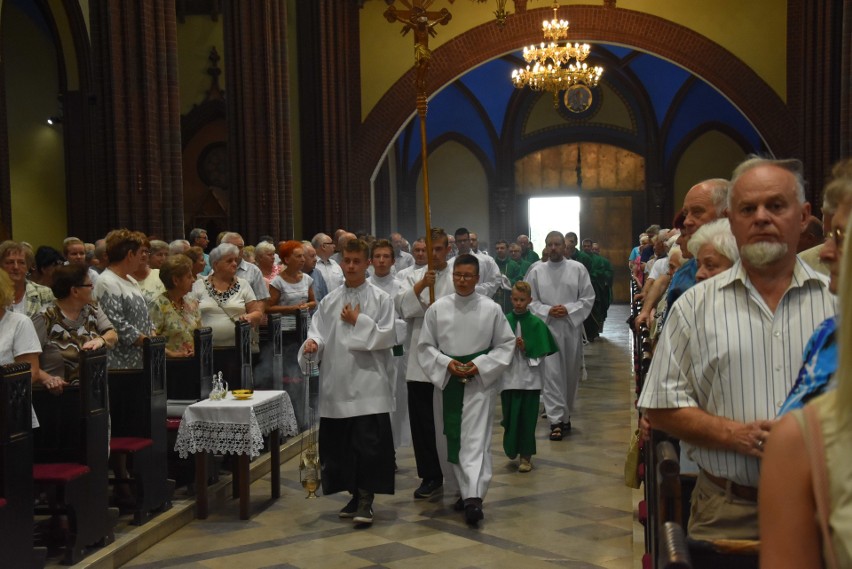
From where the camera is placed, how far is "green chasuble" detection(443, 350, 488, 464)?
728cm

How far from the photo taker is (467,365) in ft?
23.7

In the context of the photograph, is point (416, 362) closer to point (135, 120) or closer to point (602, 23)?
point (135, 120)

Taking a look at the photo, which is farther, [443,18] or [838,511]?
[443,18]

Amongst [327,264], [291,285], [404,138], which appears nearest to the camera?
[291,285]

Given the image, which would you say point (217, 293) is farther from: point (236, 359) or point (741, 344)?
point (741, 344)

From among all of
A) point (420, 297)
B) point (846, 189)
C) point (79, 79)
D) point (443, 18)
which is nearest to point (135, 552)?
point (420, 297)

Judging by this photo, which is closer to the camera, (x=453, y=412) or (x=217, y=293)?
(x=453, y=412)

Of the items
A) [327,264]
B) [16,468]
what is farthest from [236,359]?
[327,264]

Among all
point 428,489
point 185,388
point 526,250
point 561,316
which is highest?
point 526,250

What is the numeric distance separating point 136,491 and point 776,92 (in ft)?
57.9

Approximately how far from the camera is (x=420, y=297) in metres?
8.48

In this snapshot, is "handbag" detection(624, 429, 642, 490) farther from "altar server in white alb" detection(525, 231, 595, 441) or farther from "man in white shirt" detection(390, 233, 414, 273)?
"man in white shirt" detection(390, 233, 414, 273)

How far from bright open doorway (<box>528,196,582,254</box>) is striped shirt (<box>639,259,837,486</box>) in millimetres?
27221

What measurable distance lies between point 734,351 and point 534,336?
589cm
